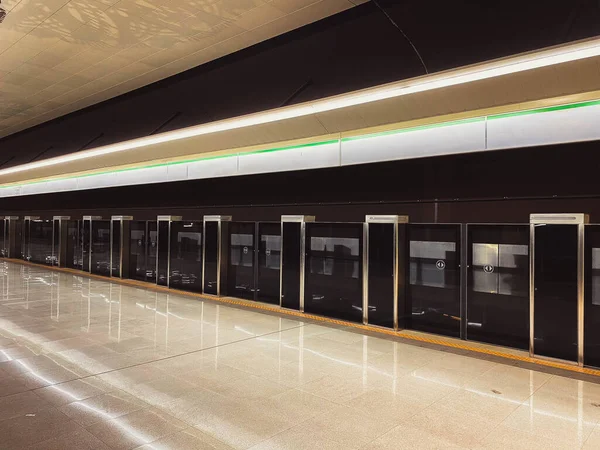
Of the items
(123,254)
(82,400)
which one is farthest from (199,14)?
(123,254)

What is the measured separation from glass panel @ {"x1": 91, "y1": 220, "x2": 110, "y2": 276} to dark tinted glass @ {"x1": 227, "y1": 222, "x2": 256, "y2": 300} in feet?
16.7

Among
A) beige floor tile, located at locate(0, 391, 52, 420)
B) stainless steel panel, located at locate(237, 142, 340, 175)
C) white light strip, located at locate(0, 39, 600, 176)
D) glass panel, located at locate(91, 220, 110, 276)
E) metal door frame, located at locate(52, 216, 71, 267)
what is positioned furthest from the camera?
metal door frame, located at locate(52, 216, 71, 267)

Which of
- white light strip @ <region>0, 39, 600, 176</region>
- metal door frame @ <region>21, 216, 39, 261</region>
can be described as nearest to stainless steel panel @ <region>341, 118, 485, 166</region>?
white light strip @ <region>0, 39, 600, 176</region>

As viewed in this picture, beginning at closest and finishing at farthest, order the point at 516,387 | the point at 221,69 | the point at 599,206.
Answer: the point at 516,387, the point at 599,206, the point at 221,69

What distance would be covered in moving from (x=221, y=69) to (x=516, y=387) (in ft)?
16.9

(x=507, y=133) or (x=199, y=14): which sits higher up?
(x=199, y=14)

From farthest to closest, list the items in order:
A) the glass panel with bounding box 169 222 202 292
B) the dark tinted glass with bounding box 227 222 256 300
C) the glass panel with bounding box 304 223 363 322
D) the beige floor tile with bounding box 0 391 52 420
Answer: the glass panel with bounding box 169 222 202 292
the dark tinted glass with bounding box 227 222 256 300
the glass panel with bounding box 304 223 363 322
the beige floor tile with bounding box 0 391 52 420

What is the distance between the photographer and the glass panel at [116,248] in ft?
37.1

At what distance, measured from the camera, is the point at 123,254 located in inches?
444

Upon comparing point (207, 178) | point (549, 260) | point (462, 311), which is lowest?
point (462, 311)

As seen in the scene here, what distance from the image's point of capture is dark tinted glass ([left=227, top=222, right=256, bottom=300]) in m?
8.27

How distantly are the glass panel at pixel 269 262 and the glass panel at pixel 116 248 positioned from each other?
5.12 m

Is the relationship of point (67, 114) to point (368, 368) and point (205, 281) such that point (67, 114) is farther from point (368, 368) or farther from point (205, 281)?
point (368, 368)

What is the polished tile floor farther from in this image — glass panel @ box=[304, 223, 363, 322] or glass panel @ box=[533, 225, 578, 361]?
glass panel @ box=[304, 223, 363, 322]
